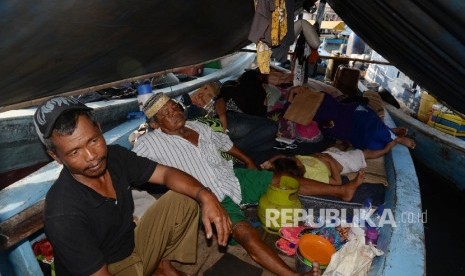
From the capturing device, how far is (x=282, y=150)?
4625 millimetres

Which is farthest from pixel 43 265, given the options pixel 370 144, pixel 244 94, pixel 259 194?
pixel 370 144

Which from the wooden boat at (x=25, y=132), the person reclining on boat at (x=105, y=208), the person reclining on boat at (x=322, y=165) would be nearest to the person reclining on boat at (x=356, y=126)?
the person reclining on boat at (x=322, y=165)

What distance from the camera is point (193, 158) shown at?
2.99 meters

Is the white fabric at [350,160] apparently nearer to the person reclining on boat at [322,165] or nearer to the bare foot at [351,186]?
the person reclining on boat at [322,165]

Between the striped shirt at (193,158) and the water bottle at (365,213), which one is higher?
the striped shirt at (193,158)

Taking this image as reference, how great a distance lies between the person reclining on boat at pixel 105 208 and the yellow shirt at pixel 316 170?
1.85 metres

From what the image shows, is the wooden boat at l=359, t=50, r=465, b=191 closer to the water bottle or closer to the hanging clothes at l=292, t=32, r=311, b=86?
the hanging clothes at l=292, t=32, r=311, b=86

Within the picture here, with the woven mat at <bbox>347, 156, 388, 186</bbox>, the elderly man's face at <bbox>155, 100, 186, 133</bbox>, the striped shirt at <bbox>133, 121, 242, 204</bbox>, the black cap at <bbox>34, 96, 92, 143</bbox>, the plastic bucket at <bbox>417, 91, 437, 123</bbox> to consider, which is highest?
the black cap at <bbox>34, 96, 92, 143</bbox>

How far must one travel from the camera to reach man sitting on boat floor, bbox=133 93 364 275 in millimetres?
2645

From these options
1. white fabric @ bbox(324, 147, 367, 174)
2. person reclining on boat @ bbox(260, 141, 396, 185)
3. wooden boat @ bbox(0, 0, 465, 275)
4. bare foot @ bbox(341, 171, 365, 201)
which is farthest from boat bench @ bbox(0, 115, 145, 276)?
white fabric @ bbox(324, 147, 367, 174)

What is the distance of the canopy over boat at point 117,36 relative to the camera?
1590mm

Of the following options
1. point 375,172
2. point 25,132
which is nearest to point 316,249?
point 375,172

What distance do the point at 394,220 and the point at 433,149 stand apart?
14.8 ft

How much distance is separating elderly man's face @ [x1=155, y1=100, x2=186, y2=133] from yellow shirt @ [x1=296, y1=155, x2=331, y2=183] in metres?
1.72
